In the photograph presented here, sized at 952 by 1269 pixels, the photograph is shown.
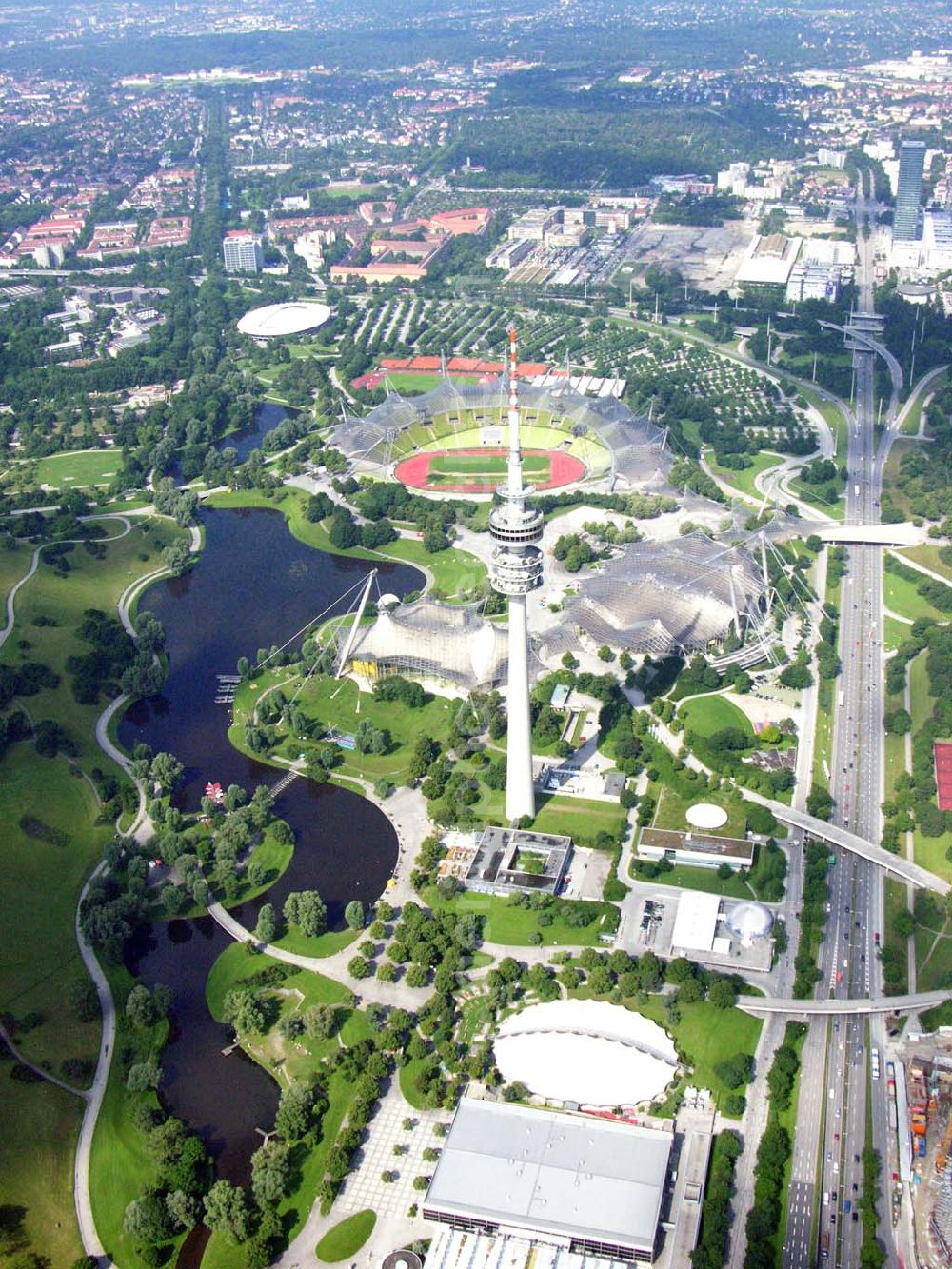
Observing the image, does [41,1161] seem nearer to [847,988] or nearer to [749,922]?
[749,922]

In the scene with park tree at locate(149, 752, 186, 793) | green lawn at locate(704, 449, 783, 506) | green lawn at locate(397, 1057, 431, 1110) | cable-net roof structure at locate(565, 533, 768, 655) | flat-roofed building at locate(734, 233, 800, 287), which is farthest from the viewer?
flat-roofed building at locate(734, 233, 800, 287)

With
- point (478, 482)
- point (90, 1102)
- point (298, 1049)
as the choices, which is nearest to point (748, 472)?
point (478, 482)

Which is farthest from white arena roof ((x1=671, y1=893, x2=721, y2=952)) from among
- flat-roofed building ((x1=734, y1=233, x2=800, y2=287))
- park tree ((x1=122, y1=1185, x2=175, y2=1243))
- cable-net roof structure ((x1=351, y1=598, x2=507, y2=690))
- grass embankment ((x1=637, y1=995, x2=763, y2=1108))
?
flat-roofed building ((x1=734, y1=233, x2=800, y2=287))

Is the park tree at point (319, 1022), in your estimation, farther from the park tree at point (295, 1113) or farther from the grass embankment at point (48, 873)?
the grass embankment at point (48, 873)

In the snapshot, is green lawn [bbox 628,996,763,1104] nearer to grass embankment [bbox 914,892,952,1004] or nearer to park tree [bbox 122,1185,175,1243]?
grass embankment [bbox 914,892,952,1004]

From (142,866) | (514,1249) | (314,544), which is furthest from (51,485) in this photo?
(514,1249)
